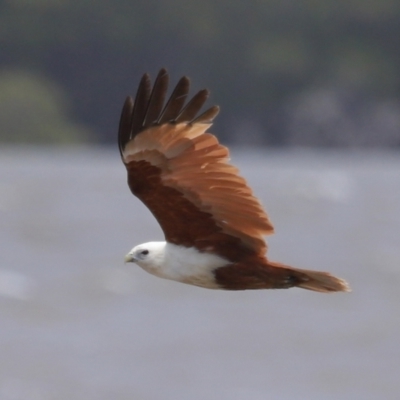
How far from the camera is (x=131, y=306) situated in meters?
27.8

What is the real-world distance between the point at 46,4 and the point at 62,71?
591 centimetres

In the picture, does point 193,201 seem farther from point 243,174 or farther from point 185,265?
point 243,174

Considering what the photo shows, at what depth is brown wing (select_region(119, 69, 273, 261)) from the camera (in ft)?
34.9

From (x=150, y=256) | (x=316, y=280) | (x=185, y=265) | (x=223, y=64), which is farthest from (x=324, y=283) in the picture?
(x=223, y=64)

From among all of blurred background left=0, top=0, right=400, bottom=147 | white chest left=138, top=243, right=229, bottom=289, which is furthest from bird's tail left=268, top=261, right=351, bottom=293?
blurred background left=0, top=0, right=400, bottom=147

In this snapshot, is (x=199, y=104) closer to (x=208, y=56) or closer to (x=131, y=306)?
(x=131, y=306)

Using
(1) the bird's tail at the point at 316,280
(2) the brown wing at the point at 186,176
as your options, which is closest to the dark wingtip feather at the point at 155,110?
(2) the brown wing at the point at 186,176

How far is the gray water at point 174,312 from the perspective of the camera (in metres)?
23.4

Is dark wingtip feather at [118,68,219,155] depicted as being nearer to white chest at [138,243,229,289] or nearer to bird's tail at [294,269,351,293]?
white chest at [138,243,229,289]

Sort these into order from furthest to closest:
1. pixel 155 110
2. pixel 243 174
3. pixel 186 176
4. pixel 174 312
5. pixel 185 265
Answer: pixel 243 174 < pixel 174 312 < pixel 185 265 < pixel 186 176 < pixel 155 110

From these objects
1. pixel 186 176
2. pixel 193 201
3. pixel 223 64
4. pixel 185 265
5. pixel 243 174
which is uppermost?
pixel 223 64

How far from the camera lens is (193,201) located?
10836mm

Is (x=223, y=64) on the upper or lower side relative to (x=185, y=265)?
upper

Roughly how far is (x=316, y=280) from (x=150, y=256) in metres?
1.05
